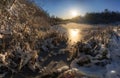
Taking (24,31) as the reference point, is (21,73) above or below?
below

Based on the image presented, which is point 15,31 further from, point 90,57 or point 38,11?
point 38,11

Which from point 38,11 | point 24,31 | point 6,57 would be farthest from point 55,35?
point 38,11

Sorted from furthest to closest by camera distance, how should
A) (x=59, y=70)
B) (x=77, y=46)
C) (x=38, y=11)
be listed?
(x=38, y=11) → (x=77, y=46) → (x=59, y=70)

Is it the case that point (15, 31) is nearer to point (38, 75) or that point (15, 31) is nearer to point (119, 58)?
point (38, 75)

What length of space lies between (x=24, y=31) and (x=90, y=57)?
234 centimetres

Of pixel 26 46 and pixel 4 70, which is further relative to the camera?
pixel 26 46

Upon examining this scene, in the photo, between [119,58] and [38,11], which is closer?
[119,58]

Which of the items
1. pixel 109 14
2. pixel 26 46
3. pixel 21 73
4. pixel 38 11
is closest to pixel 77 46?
pixel 26 46

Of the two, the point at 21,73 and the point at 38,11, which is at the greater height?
the point at 38,11

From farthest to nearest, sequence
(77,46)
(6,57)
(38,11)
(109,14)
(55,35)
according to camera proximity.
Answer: (109,14), (38,11), (55,35), (77,46), (6,57)

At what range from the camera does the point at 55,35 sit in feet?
38.1

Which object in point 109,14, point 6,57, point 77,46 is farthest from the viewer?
point 109,14

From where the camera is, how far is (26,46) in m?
9.27

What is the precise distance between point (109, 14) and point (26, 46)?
1143 cm
